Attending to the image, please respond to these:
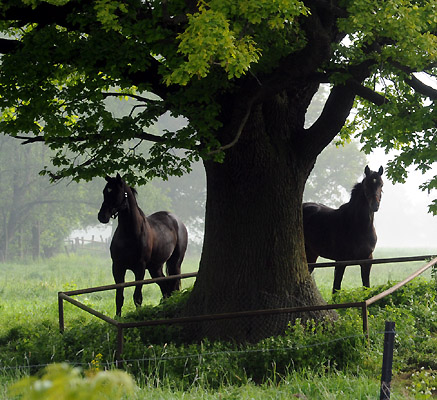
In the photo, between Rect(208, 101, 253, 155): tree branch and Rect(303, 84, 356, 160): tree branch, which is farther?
Rect(303, 84, 356, 160): tree branch

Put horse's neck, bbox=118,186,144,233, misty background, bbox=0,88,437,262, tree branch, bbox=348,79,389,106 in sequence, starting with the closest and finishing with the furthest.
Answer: tree branch, bbox=348,79,389,106
horse's neck, bbox=118,186,144,233
misty background, bbox=0,88,437,262

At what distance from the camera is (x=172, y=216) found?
17344mm

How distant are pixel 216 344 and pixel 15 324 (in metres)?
6.28

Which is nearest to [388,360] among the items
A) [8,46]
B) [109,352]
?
[109,352]

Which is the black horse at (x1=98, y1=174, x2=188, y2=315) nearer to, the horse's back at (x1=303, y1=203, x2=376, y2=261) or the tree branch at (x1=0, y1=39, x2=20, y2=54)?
the tree branch at (x1=0, y1=39, x2=20, y2=54)

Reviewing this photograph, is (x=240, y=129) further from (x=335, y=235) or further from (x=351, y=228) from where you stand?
(x=335, y=235)

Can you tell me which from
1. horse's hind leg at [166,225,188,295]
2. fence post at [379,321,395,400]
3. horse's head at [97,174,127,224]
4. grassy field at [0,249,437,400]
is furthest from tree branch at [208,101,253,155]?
horse's hind leg at [166,225,188,295]

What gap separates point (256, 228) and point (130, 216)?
4.14m

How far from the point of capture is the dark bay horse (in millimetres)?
13906

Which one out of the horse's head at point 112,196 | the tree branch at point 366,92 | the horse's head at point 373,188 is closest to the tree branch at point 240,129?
the tree branch at point 366,92

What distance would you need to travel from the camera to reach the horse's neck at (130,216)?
1364 centimetres

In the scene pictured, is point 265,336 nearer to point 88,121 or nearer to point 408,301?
point 408,301

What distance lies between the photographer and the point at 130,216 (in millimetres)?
13883

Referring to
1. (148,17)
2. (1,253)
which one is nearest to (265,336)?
(148,17)
